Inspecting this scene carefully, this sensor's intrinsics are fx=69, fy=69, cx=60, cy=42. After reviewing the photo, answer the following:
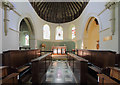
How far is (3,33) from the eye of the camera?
3482 mm

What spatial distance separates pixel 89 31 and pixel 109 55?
5584mm

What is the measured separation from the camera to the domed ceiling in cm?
959

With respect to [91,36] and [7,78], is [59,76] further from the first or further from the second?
[91,36]

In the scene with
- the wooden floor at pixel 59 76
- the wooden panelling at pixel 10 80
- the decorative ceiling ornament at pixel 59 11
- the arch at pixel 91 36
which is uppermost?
the decorative ceiling ornament at pixel 59 11

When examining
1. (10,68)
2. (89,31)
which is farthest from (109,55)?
(89,31)

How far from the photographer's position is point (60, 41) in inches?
434

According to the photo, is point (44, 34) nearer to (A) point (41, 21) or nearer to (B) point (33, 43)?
(A) point (41, 21)

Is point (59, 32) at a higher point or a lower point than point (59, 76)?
higher

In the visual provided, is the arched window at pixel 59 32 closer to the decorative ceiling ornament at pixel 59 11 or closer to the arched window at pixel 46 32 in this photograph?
the decorative ceiling ornament at pixel 59 11

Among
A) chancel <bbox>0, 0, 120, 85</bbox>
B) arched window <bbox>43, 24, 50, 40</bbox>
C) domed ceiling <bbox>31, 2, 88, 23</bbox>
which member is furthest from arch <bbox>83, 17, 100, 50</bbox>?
arched window <bbox>43, 24, 50, 40</bbox>

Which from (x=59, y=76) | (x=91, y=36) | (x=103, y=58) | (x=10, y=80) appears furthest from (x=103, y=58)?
(x=91, y=36)

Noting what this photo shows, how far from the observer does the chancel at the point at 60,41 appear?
205 centimetres

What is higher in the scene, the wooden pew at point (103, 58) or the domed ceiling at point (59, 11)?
the domed ceiling at point (59, 11)

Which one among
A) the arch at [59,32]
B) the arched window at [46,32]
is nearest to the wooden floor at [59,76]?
the arched window at [46,32]
